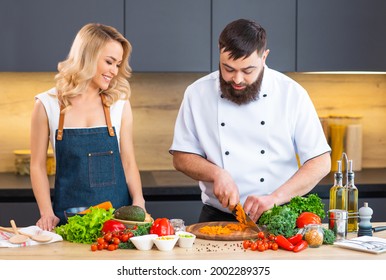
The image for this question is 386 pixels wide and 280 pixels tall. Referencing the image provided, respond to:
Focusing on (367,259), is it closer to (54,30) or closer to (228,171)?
(228,171)

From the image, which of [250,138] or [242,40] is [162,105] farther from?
[242,40]

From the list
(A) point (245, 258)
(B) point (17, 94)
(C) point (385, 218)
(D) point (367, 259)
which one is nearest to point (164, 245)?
(A) point (245, 258)

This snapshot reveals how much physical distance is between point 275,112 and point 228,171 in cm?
36

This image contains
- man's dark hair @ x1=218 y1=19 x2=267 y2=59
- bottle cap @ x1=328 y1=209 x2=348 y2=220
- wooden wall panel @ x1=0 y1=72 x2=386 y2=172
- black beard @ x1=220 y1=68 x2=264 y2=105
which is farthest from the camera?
wooden wall panel @ x1=0 y1=72 x2=386 y2=172

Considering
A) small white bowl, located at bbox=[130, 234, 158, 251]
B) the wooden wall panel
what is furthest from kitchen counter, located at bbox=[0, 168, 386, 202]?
small white bowl, located at bbox=[130, 234, 158, 251]

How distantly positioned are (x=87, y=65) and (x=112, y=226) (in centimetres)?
94

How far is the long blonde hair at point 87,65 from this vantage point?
346 centimetres

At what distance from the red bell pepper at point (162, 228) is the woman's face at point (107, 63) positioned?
0.91 meters

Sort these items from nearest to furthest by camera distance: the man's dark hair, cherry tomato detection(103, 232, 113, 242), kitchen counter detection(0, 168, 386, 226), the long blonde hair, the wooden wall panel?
cherry tomato detection(103, 232, 113, 242) < the man's dark hair < the long blonde hair < kitchen counter detection(0, 168, 386, 226) < the wooden wall panel

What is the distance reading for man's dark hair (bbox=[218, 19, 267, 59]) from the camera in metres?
3.15

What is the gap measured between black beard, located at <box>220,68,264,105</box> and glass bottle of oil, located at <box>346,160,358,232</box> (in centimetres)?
58

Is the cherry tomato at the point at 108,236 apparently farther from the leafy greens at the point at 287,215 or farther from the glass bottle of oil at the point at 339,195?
the glass bottle of oil at the point at 339,195

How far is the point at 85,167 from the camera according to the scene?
354 centimetres

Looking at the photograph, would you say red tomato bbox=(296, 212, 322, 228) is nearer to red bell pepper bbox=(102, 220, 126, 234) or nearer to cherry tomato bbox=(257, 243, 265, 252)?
cherry tomato bbox=(257, 243, 265, 252)
